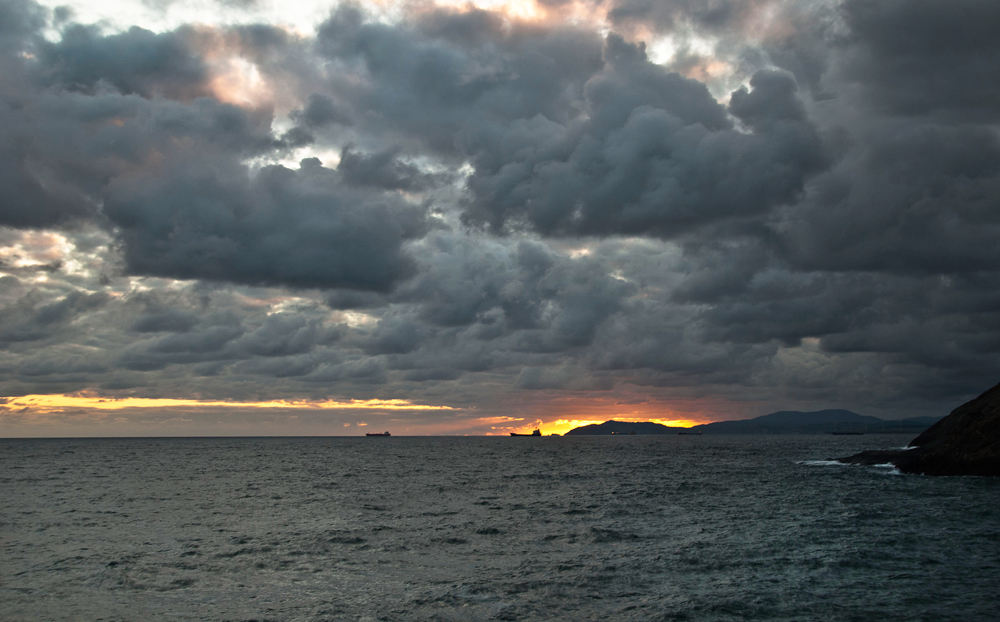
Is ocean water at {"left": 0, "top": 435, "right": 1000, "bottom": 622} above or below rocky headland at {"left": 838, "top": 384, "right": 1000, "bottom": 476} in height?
below

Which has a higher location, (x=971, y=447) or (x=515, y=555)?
(x=971, y=447)

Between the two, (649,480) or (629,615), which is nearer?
(629,615)

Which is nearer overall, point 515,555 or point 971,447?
point 515,555

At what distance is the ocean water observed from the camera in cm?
2755

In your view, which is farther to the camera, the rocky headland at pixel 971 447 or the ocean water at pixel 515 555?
the rocky headland at pixel 971 447

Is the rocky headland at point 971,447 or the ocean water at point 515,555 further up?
the rocky headland at point 971,447

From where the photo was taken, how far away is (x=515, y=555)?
37.6 metres

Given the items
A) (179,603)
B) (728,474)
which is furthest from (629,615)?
(728,474)

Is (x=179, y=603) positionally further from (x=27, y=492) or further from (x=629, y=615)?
(x=27, y=492)

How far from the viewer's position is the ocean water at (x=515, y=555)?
2755cm

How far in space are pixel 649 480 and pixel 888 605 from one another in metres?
61.5

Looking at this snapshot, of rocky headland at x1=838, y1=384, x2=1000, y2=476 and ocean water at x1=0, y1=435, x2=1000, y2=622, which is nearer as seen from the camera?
ocean water at x1=0, y1=435, x2=1000, y2=622

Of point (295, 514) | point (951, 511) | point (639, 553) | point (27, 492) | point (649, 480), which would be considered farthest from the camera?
point (649, 480)

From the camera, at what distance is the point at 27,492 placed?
7762 cm
